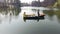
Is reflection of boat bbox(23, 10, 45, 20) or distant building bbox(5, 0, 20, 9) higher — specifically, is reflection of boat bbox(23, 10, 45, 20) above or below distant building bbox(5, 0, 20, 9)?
below

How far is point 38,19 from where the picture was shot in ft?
5.59

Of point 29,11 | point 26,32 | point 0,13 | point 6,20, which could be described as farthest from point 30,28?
point 0,13

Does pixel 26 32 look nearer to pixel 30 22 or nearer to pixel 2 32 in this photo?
pixel 30 22

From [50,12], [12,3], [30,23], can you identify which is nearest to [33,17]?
[30,23]

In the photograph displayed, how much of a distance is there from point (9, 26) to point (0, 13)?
0.69 ft

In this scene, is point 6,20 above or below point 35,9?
below

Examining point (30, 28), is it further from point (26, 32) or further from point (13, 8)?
point (13, 8)

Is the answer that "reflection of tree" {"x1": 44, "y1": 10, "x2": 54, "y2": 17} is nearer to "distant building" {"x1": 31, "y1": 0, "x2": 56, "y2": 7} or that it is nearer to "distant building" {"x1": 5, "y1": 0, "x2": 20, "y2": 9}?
"distant building" {"x1": 31, "y1": 0, "x2": 56, "y2": 7}

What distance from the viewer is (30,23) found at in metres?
1.68

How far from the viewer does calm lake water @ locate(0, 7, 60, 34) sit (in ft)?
5.46

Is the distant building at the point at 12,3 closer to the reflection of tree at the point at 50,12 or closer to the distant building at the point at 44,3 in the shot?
the distant building at the point at 44,3

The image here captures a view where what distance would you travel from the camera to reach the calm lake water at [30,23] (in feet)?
5.46

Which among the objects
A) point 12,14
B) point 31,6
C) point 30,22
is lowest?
point 30,22

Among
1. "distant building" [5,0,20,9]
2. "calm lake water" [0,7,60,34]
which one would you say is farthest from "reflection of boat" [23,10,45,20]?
"distant building" [5,0,20,9]
